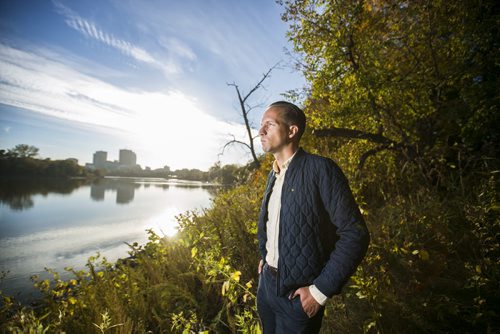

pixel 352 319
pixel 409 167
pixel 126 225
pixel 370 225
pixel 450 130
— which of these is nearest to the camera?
pixel 352 319

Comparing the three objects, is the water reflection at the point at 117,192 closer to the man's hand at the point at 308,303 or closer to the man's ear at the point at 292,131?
the man's ear at the point at 292,131

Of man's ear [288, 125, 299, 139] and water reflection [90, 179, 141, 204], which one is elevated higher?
man's ear [288, 125, 299, 139]

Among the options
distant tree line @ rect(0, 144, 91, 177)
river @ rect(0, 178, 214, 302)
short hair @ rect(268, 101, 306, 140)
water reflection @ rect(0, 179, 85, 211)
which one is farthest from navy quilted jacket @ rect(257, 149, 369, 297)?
distant tree line @ rect(0, 144, 91, 177)

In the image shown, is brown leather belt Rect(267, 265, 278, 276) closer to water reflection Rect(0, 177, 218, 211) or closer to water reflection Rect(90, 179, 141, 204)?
water reflection Rect(0, 177, 218, 211)

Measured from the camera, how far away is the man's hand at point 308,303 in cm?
130

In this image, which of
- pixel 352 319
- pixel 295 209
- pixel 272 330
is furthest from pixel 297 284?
pixel 352 319

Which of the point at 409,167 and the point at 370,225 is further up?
the point at 409,167

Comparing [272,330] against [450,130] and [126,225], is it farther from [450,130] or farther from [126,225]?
[126,225]

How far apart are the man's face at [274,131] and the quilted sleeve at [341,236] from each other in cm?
41

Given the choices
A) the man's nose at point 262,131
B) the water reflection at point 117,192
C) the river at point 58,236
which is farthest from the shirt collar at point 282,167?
the water reflection at point 117,192

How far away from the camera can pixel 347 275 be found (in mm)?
1226

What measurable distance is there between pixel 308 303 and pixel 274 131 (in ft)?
3.50

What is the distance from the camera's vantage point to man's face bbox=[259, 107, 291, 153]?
1639 mm

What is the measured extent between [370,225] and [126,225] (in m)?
15.7
